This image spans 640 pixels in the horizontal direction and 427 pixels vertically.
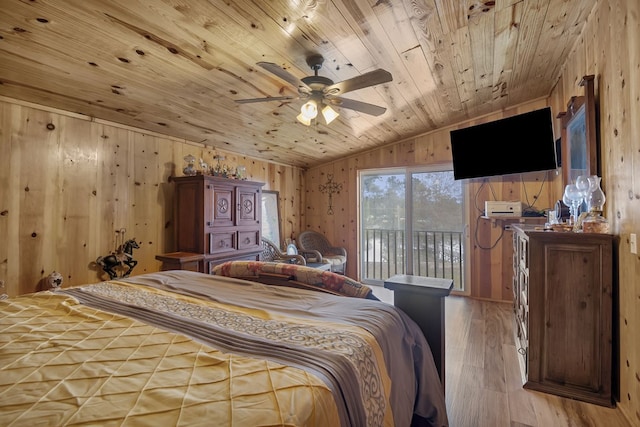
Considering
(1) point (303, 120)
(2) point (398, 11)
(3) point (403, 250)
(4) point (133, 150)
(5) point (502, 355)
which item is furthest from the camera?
(3) point (403, 250)

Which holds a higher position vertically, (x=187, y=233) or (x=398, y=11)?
(x=398, y=11)

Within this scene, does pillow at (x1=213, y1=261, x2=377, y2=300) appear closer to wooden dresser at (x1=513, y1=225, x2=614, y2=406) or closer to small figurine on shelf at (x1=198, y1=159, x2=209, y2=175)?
wooden dresser at (x1=513, y1=225, x2=614, y2=406)

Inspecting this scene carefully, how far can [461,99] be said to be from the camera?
3670 millimetres

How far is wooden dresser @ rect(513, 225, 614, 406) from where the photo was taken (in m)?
1.95

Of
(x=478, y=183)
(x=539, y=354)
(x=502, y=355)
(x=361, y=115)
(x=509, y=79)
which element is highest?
(x=509, y=79)

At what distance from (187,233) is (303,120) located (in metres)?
2.03

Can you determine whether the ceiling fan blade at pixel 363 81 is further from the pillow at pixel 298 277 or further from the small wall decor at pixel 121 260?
the small wall decor at pixel 121 260

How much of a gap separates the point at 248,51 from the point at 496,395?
117 inches

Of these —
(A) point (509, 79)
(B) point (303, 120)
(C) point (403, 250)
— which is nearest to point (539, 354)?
(B) point (303, 120)

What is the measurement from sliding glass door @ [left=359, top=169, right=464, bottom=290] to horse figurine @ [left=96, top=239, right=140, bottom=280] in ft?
11.5

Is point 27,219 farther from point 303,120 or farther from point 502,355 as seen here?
point 502,355

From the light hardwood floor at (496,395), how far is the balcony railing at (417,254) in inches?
71.6

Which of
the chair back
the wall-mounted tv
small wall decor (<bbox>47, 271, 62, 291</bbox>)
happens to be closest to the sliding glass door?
the chair back

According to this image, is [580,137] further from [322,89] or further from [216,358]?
[216,358]
